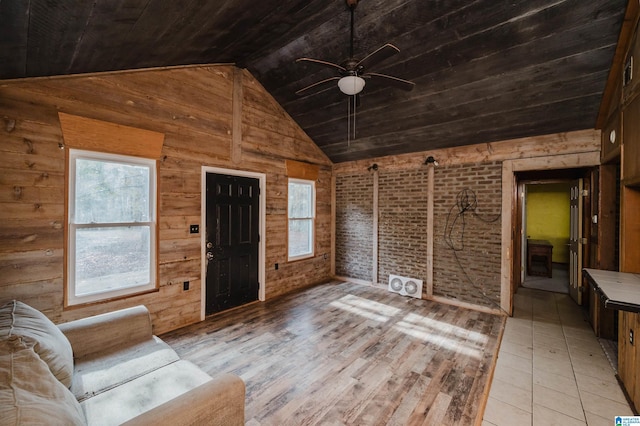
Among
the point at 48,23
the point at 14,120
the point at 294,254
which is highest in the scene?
the point at 48,23

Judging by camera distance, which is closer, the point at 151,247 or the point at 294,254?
the point at 151,247

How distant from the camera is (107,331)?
6.89ft

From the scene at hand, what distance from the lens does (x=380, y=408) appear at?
2127mm

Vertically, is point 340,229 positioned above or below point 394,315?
above

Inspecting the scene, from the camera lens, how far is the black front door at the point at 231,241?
12.6 ft

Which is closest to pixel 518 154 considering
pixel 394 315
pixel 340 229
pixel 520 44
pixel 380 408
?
pixel 520 44

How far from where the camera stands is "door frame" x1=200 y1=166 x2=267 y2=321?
3.72 meters

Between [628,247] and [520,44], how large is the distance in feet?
7.15

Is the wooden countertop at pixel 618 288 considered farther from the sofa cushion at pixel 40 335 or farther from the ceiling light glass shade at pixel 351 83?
the sofa cushion at pixel 40 335

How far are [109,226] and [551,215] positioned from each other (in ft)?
31.0

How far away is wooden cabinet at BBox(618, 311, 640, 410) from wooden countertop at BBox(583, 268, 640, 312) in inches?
10.9

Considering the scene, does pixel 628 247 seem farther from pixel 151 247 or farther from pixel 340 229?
pixel 151 247

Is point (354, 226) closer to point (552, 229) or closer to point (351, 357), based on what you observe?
point (351, 357)

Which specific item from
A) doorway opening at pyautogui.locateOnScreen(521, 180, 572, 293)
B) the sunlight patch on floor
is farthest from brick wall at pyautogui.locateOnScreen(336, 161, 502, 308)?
doorway opening at pyautogui.locateOnScreen(521, 180, 572, 293)
